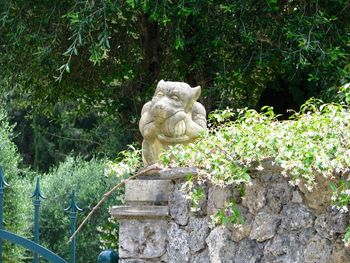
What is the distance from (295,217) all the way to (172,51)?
673 centimetres

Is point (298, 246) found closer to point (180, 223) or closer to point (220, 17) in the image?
point (180, 223)

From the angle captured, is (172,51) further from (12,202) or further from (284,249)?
(284,249)

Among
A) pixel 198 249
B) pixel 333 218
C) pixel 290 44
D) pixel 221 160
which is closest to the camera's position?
pixel 333 218

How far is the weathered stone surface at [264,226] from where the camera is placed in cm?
397

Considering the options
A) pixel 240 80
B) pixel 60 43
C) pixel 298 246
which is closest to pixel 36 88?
pixel 60 43

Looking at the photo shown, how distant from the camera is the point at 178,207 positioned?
14.6ft

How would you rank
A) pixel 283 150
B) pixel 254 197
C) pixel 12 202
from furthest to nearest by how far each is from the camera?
pixel 12 202 < pixel 254 197 < pixel 283 150

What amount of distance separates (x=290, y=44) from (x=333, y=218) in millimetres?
5649

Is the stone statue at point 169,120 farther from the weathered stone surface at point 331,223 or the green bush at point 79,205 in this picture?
the green bush at point 79,205

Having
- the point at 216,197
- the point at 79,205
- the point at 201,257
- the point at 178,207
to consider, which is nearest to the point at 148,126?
the point at 178,207

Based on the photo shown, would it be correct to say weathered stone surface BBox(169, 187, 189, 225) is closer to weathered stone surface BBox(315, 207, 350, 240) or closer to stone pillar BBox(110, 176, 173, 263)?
stone pillar BBox(110, 176, 173, 263)

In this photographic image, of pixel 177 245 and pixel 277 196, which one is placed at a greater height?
pixel 277 196

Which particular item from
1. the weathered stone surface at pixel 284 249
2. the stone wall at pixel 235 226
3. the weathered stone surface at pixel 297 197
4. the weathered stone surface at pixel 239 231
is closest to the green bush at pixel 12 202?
the stone wall at pixel 235 226

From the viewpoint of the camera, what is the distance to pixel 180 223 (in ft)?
14.5
